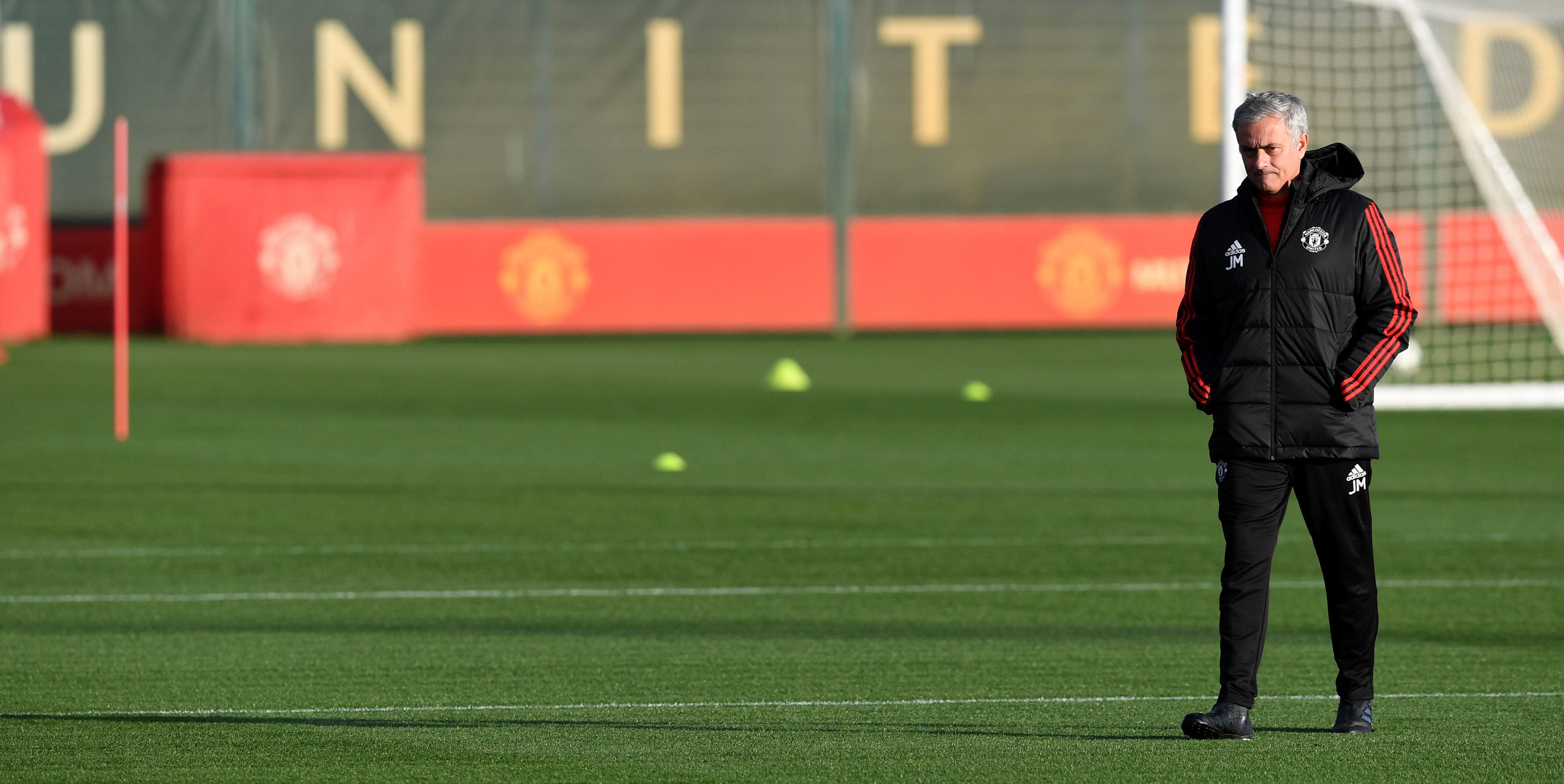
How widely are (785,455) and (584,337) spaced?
15.6 metres

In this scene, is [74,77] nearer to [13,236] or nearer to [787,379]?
[13,236]

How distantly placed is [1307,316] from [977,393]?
14.5m

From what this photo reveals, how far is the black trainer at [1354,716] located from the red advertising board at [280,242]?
2372cm

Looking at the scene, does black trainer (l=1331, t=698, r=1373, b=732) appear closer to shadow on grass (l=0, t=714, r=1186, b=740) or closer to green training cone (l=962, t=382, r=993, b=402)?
shadow on grass (l=0, t=714, r=1186, b=740)

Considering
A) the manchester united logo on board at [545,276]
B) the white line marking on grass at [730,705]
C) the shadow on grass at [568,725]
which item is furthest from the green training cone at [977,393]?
the shadow on grass at [568,725]

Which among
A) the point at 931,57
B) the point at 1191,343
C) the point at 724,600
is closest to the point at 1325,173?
the point at 1191,343

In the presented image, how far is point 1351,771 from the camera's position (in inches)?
233

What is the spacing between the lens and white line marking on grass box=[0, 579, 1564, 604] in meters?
9.22

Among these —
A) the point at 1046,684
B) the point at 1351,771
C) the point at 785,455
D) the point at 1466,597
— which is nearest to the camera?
the point at 1351,771

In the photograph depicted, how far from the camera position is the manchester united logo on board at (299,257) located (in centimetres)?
2884

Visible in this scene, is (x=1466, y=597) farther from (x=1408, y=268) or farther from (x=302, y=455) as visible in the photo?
(x=1408, y=268)

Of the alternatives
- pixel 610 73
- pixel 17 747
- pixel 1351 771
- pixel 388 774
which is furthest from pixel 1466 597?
pixel 610 73

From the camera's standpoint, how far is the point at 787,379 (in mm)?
21844

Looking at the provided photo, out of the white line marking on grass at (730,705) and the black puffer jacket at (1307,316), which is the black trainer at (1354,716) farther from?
the black puffer jacket at (1307,316)
